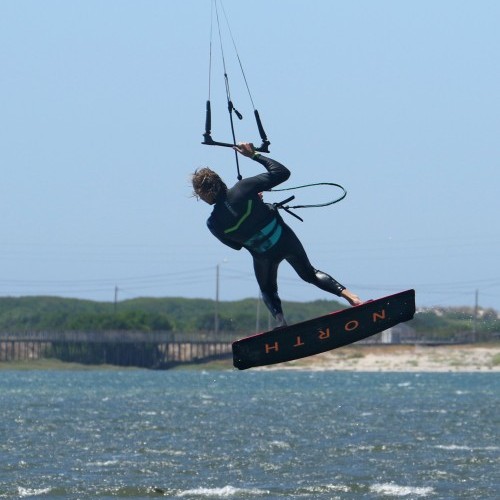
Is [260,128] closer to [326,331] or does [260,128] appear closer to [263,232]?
[263,232]

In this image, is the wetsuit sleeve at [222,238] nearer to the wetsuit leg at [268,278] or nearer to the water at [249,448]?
the wetsuit leg at [268,278]

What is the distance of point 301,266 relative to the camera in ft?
66.6

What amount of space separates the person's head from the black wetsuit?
0.66 ft

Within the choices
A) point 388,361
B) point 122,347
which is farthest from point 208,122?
point 388,361

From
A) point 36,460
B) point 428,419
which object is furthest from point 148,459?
point 428,419

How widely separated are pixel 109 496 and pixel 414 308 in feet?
59.3

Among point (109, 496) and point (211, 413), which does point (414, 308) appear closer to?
point (109, 496)

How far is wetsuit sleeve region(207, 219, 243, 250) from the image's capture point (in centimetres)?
1973

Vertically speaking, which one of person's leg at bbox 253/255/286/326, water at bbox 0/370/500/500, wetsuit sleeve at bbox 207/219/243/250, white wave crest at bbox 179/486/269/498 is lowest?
white wave crest at bbox 179/486/269/498

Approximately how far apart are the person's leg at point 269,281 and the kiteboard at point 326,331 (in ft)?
1.03

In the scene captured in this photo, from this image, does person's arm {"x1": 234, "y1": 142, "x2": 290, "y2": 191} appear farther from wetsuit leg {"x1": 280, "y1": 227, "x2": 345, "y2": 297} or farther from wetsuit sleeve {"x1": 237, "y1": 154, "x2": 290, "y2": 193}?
wetsuit leg {"x1": 280, "y1": 227, "x2": 345, "y2": 297}

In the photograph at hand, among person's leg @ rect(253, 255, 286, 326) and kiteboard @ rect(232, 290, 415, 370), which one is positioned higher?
person's leg @ rect(253, 255, 286, 326)

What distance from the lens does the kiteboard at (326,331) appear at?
20.6 metres

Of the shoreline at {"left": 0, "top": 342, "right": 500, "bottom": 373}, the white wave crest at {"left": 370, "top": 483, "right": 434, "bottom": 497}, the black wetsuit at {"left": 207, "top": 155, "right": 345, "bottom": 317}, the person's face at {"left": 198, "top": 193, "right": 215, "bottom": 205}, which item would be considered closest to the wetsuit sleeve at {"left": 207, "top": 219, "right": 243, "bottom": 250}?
the black wetsuit at {"left": 207, "top": 155, "right": 345, "bottom": 317}
